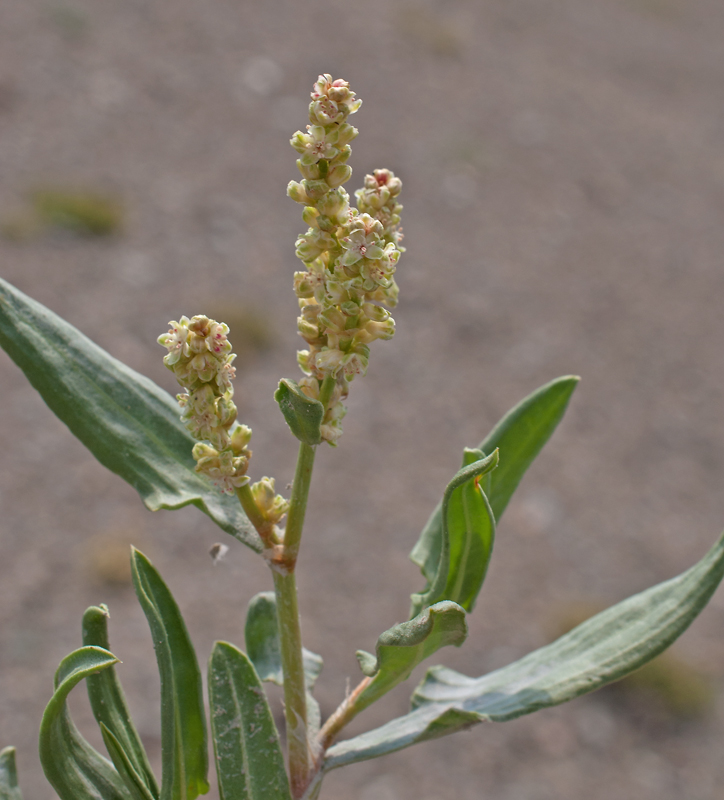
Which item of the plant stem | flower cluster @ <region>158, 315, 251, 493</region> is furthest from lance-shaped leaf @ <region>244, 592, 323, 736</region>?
flower cluster @ <region>158, 315, 251, 493</region>

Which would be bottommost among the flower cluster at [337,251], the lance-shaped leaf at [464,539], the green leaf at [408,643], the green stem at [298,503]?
the green leaf at [408,643]

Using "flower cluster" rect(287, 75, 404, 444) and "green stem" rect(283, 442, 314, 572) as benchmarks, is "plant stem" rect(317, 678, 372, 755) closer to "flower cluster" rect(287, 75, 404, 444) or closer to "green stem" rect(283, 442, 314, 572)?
"green stem" rect(283, 442, 314, 572)

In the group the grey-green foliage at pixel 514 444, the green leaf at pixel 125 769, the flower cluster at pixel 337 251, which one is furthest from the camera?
the grey-green foliage at pixel 514 444

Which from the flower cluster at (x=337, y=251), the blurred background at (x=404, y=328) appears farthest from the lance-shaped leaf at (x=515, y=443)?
the blurred background at (x=404, y=328)

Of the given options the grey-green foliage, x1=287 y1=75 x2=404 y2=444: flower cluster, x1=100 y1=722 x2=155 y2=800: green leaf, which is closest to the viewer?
x1=287 y1=75 x2=404 y2=444: flower cluster

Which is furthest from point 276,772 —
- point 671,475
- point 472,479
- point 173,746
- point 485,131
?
point 485,131

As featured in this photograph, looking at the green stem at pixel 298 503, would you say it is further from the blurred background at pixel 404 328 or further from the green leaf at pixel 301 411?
the blurred background at pixel 404 328

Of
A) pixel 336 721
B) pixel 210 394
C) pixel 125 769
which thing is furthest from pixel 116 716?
pixel 210 394
